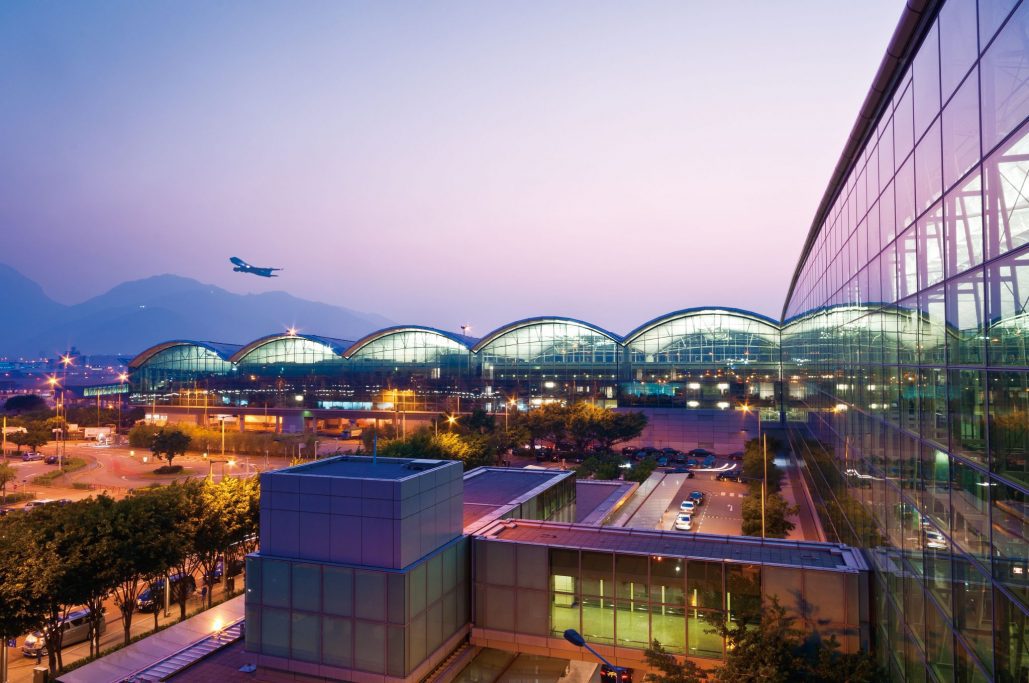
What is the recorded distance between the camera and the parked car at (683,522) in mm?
37875

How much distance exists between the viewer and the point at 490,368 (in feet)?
285

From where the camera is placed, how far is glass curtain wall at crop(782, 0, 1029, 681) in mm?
7129

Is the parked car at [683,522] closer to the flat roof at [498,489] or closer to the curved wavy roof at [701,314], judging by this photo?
the flat roof at [498,489]

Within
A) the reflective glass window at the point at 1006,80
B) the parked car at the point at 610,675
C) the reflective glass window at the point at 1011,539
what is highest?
the reflective glass window at the point at 1006,80

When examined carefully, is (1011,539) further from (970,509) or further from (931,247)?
(931,247)

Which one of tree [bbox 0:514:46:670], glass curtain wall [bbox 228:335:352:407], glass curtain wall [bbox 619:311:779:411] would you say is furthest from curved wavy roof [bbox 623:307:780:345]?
tree [bbox 0:514:46:670]

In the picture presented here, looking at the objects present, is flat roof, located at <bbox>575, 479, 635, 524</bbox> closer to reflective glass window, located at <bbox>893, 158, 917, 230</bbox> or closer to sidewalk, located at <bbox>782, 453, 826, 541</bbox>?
sidewalk, located at <bbox>782, 453, 826, 541</bbox>

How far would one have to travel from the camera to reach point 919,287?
11.5 meters

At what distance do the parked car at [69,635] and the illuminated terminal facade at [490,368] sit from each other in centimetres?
5996

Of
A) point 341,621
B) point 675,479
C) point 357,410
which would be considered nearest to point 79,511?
point 341,621

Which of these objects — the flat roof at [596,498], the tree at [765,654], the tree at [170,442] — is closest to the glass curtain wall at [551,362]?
the tree at [170,442]

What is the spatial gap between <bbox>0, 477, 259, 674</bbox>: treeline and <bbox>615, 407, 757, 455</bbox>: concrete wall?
54.4m

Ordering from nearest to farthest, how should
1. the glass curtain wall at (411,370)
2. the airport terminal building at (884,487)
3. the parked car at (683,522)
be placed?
the airport terminal building at (884,487) < the parked car at (683,522) < the glass curtain wall at (411,370)

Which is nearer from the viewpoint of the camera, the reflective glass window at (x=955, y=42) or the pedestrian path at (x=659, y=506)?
the reflective glass window at (x=955, y=42)
